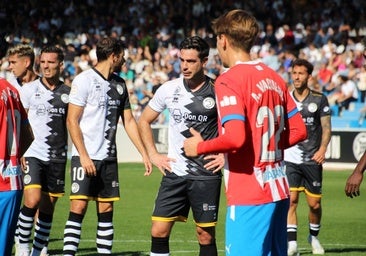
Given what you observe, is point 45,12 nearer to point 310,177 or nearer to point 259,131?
point 310,177

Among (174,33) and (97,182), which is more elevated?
(174,33)

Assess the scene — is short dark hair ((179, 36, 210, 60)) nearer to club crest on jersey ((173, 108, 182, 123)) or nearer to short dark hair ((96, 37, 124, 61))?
club crest on jersey ((173, 108, 182, 123))

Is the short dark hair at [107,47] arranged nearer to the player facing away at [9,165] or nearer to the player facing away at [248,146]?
the player facing away at [9,165]

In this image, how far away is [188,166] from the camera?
31.2ft

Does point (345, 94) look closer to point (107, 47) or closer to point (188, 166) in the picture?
point (107, 47)

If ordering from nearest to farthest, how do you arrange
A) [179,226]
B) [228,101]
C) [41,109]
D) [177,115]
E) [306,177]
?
[228,101] < [177,115] < [41,109] < [306,177] < [179,226]

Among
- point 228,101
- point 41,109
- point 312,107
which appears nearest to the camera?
point 228,101

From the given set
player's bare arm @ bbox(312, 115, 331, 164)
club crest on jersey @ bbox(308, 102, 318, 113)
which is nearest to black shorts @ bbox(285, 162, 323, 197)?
player's bare arm @ bbox(312, 115, 331, 164)

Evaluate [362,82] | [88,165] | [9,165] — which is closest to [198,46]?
[88,165]

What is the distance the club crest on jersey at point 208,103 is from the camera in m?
9.57

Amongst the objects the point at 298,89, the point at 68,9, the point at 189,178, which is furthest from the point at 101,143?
the point at 68,9

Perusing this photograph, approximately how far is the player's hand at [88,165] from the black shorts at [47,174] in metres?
1.47

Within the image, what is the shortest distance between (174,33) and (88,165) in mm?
28322

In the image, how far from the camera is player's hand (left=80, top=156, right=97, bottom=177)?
393 inches
